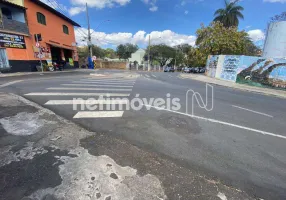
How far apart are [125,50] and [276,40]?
171ft

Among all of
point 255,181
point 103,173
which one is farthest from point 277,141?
point 103,173

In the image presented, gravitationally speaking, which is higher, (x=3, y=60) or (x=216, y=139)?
(x=3, y=60)

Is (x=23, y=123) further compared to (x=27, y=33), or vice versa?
(x=27, y=33)

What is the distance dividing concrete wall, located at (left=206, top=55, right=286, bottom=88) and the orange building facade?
23.5 meters

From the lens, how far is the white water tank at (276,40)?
16.7 meters

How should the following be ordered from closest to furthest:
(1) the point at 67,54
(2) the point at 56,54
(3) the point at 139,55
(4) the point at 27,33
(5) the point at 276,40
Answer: (5) the point at 276,40
(4) the point at 27,33
(2) the point at 56,54
(1) the point at 67,54
(3) the point at 139,55

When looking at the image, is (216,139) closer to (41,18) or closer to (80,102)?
(80,102)

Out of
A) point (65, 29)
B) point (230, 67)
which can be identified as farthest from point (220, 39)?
point (65, 29)

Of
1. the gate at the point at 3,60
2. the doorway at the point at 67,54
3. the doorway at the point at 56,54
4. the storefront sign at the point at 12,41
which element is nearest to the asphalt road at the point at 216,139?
the gate at the point at 3,60

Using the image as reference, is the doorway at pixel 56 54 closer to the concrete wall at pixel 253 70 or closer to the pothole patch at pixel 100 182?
the concrete wall at pixel 253 70

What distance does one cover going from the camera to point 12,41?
54.0ft

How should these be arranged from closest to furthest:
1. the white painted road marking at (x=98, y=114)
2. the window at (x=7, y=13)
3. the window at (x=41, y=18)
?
1. the white painted road marking at (x=98, y=114)
2. the window at (x=7, y=13)
3. the window at (x=41, y=18)

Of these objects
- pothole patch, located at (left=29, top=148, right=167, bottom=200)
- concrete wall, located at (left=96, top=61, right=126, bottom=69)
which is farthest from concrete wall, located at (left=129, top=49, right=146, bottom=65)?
pothole patch, located at (left=29, top=148, right=167, bottom=200)

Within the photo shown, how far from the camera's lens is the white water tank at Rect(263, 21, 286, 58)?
657 inches
